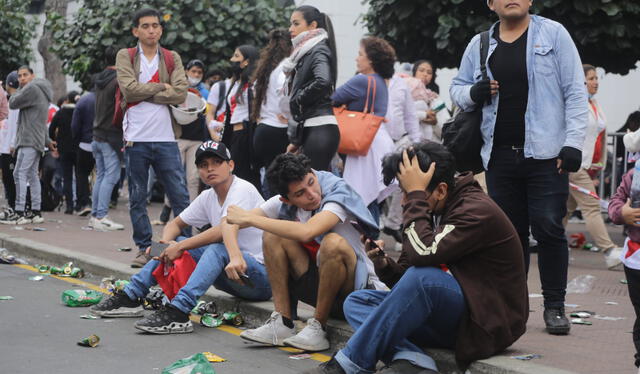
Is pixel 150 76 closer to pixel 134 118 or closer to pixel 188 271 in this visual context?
pixel 134 118

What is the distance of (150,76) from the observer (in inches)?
Answer: 355

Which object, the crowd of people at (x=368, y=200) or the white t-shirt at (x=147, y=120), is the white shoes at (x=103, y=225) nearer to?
the crowd of people at (x=368, y=200)

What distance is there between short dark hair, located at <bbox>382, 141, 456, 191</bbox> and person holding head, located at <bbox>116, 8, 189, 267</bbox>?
4.10 m

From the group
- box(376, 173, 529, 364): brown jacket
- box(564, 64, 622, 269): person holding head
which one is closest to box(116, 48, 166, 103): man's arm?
box(564, 64, 622, 269): person holding head

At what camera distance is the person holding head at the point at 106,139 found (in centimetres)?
1175

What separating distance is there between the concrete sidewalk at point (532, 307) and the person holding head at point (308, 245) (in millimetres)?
260

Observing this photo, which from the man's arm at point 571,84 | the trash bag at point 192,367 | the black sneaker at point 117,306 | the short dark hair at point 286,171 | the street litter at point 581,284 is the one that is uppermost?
the man's arm at point 571,84

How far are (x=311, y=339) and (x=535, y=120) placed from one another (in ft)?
5.80

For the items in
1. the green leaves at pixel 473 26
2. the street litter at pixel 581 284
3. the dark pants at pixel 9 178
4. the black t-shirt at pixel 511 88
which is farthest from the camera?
the dark pants at pixel 9 178

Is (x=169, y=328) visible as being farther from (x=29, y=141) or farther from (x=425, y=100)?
(x=29, y=141)

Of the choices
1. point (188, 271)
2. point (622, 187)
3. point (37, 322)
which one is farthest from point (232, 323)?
point (622, 187)

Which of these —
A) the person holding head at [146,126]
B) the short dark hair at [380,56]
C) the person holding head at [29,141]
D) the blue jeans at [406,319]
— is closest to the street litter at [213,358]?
the blue jeans at [406,319]

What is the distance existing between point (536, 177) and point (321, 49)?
8.56 ft

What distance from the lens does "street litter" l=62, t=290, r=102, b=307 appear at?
735cm
